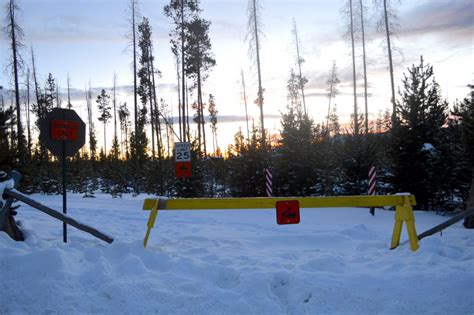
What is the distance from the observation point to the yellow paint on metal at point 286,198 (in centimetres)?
557

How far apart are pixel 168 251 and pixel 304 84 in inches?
1450

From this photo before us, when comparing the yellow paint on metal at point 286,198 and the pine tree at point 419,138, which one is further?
the pine tree at point 419,138

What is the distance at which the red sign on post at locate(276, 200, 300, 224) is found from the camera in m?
5.59

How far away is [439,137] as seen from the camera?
14.9 meters

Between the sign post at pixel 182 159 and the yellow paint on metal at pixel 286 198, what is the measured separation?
27.6 ft

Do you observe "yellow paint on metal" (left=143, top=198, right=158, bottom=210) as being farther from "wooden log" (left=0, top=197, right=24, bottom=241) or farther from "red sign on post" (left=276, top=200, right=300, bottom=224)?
"wooden log" (left=0, top=197, right=24, bottom=241)

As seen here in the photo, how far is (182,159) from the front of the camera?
14359 millimetres

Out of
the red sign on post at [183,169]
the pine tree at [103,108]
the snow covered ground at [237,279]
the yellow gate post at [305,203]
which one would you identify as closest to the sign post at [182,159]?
the red sign on post at [183,169]

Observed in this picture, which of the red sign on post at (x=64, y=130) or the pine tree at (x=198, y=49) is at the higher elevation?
the pine tree at (x=198, y=49)

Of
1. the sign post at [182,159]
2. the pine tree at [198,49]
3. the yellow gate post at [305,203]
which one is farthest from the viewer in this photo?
the pine tree at [198,49]

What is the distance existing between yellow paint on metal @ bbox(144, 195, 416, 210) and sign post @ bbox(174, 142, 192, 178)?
8419mm

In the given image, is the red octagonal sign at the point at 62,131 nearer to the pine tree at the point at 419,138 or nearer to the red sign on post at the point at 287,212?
the red sign on post at the point at 287,212

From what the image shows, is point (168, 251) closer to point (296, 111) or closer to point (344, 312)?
point (344, 312)

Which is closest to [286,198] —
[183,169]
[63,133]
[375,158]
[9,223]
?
[63,133]
